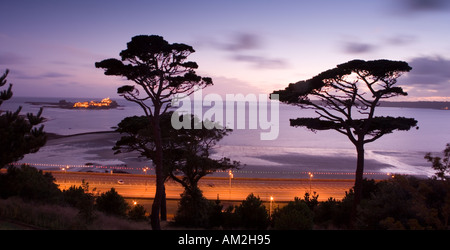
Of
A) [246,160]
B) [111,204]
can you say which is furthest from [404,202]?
[246,160]

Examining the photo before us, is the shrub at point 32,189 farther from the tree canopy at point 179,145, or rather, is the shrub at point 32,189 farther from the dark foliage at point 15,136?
the tree canopy at point 179,145

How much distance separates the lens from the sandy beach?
1617 inches

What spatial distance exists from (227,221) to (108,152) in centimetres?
4374

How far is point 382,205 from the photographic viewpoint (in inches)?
369

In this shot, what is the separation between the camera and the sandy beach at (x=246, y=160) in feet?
135

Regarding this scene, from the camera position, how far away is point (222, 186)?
29.9 metres

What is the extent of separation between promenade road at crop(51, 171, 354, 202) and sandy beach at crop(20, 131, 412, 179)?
6248 mm

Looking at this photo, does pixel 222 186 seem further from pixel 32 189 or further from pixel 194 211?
pixel 32 189

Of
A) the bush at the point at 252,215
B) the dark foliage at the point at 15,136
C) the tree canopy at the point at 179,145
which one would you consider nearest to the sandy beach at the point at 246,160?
the tree canopy at the point at 179,145

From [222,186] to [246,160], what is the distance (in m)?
21.0

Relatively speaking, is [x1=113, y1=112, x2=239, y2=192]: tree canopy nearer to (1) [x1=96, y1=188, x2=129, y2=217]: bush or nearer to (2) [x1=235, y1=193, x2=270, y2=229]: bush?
(1) [x1=96, y1=188, x2=129, y2=217]: bush
